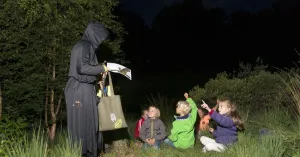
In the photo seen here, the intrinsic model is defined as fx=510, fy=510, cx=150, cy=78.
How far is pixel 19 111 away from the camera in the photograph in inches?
371

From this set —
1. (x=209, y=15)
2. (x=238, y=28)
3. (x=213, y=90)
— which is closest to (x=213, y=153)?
(x=213, y=90)

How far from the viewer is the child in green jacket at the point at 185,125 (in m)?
8.47

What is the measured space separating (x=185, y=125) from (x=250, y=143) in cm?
150

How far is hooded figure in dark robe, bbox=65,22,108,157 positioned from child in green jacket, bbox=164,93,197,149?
1930 millimetres

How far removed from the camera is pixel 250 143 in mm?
7250

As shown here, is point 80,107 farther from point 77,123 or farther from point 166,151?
point 166,151

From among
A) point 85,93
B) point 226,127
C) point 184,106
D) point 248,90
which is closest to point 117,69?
point 85,93

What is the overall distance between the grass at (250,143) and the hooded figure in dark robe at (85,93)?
0.23 meters

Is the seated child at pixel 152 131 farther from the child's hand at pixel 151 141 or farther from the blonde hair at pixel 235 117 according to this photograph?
the blonde hair at pixel 235 117

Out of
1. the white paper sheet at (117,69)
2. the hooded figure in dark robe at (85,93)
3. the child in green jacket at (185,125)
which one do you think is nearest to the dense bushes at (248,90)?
the child in green jacket at (185,125)

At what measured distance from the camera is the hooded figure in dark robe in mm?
6734

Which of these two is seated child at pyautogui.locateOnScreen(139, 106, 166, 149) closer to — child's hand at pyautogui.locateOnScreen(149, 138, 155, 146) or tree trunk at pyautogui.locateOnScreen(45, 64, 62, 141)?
child's hand at pyautogui.locateOnScreen(149, 138, 155, 146)

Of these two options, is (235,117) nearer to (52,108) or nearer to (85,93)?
(85,93)

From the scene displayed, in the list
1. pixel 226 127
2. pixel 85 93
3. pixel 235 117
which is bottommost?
pixel 226 127
